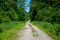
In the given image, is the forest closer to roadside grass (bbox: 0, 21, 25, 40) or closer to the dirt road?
roadside grass (bbox: 0, 21, 25, 40)

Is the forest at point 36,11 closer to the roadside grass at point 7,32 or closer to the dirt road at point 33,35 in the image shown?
the roadside grass at point 7,32

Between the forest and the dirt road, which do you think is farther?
the forest

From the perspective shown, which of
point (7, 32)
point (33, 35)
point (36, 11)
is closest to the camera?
point (33, 35)

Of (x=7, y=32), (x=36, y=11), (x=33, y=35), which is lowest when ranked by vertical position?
(x=36, y=11)

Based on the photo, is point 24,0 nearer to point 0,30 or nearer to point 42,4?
point 42,4

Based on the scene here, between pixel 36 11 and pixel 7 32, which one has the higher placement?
pixel 7 32

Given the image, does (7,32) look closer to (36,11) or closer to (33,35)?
(33,35)

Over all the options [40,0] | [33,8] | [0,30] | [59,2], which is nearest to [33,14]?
[33,8]

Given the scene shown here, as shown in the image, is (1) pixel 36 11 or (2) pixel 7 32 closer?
(2) pixel 7 32

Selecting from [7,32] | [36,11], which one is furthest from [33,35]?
[36,11]

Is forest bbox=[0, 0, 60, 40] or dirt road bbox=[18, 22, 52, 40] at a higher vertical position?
dirt road bbox=[18, 22, 52, 40]

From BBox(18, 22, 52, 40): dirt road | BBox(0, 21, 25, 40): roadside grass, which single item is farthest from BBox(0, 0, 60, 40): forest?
BBox(18, 22, 52, 40): dirt road

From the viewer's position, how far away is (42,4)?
62844 millimetres

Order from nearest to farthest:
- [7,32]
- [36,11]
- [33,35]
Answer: [33,35] → [7,32] → [36,11]
